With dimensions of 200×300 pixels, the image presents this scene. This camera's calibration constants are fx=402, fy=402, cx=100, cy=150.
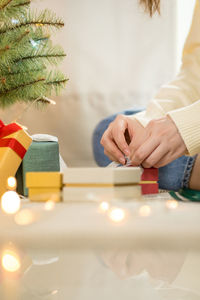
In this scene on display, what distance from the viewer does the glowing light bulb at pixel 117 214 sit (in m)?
0.33

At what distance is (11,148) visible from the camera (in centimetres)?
61

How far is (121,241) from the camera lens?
31cm

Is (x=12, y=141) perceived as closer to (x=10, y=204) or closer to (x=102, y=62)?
(x=10, y=204)

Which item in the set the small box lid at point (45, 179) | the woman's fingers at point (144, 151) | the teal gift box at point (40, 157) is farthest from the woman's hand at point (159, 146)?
the small box lid at point (45, 179)

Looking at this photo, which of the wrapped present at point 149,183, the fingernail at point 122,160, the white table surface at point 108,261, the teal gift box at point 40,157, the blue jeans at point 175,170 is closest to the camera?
the white table surface at point 108,261

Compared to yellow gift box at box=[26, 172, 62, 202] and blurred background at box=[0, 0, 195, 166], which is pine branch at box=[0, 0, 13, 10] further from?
yellow gift box at box=[26, 172, 62, 202]

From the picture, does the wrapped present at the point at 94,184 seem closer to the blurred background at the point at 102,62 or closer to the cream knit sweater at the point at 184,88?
the blurred background at the point at 102,62

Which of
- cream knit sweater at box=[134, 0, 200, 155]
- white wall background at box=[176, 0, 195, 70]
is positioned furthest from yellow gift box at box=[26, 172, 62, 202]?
white wall background at box=[176, 0, 195, 70]

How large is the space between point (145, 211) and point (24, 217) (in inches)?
3.9

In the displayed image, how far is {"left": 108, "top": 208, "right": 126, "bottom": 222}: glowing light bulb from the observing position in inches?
12.8

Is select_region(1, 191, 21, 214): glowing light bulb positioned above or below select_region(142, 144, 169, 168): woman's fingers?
above

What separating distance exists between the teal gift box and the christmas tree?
0.07 m

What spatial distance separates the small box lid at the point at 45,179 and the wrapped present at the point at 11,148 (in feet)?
0.67

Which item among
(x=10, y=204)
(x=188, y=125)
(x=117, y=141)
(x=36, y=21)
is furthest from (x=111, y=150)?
(x=10, y=204)
